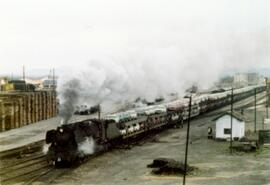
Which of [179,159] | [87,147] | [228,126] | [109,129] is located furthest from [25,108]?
[179,159]

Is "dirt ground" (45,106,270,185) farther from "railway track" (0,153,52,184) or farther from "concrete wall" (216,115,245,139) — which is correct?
"railway track" (0,153,52,184)

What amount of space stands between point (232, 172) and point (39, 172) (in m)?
11.2

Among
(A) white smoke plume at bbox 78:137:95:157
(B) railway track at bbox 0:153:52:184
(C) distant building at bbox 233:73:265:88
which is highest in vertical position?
(C) distant building at bbox 233:73:265:88

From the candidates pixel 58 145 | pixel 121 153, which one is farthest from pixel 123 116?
pixel 58 145

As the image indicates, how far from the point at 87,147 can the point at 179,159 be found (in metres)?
6.30

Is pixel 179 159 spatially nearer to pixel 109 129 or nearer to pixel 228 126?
pixel 109 129

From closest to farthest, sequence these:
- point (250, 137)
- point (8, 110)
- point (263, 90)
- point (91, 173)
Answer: point (91, 173)
point (250, 137)
point (8, 110)
point (263, 90)

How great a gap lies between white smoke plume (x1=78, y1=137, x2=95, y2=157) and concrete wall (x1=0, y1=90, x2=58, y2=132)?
741 inches

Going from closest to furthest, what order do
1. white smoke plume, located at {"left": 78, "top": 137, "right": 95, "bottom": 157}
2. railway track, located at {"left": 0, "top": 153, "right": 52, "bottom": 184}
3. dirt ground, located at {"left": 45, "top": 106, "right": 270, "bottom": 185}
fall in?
dirt ground, located at {"left": 45, "top": 106, "right": 270, "bottom": 185} < railway track, located at {"left": 0, "top": 153, "right": 52, "bottom": 184} < white smoke plume, located at {"left": 78, "top": 137, "right": 95, "bottom": 157}

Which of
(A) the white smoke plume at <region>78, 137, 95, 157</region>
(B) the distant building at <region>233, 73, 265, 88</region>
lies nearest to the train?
(A) the white smoke plume at <region>78, 137, 95, 157</region>

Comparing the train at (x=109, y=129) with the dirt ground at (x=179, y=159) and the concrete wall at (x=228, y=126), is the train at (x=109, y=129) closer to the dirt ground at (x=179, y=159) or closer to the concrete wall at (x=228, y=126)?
the dirt ground at (x=179, y=159)

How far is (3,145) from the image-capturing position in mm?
38656

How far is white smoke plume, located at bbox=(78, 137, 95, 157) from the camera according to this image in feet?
92.2

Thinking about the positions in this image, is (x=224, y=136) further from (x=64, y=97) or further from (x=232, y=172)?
(x=64, y=97)
